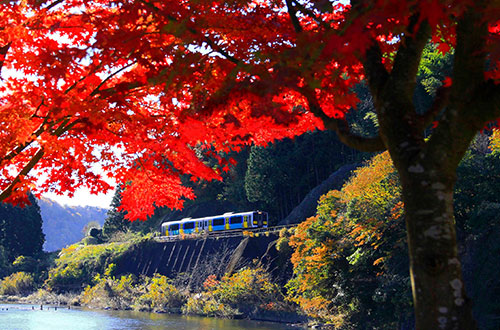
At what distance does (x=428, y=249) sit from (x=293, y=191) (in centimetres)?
3812

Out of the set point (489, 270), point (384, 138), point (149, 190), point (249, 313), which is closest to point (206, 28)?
point (384, 138)

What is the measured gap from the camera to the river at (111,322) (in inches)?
928

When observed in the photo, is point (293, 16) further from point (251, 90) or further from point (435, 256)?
point (435, 256)

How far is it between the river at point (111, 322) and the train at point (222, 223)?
31.0 feet

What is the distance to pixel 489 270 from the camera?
1297cm

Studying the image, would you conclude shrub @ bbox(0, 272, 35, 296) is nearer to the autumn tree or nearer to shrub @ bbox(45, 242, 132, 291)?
shrub @ bbox(45, 242, 132, 291)

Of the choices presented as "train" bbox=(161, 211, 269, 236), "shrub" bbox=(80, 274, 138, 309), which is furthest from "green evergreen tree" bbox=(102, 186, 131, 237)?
"shrub" bbox=(80, 274, 138, 309)

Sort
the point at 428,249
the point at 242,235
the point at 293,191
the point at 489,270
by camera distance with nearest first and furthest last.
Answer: the point at 428,249, the point at 489,270, the point at 242,235, the point at 293,191

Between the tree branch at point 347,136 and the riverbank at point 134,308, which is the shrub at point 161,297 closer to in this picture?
the riverbank at point 134,308

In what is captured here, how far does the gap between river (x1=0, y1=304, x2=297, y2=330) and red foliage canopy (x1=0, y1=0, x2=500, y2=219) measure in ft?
52.5

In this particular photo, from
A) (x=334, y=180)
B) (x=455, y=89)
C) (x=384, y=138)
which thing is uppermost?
(x=334, y=180)

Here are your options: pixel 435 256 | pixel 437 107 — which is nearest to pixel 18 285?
pixel 437 107

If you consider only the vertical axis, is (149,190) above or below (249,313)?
above

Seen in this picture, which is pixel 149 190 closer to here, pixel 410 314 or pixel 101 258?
pixel 410 314
